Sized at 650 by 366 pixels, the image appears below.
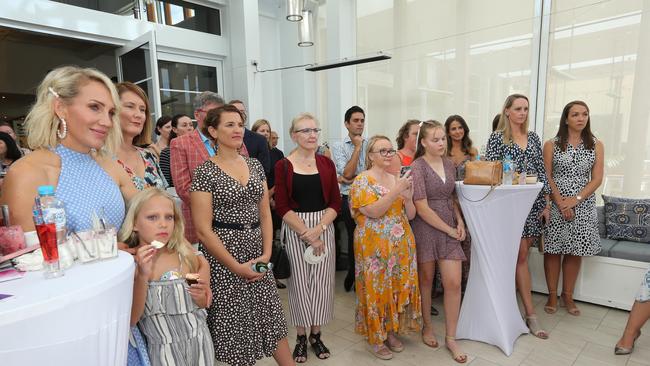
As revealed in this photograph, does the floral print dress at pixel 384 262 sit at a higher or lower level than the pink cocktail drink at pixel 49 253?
lower

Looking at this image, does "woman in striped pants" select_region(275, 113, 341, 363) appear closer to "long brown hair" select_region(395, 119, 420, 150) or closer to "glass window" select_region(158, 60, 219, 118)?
"long brown hair" select_region(395, 119, 420, 150)

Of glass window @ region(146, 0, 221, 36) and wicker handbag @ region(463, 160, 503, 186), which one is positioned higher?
glass window @ region(146, 0, 221, 36)

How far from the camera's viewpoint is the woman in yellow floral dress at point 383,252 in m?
2.26

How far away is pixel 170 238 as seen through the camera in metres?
1.51

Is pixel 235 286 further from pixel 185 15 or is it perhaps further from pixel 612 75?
pixel 185 15

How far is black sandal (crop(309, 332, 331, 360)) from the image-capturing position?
2424mm

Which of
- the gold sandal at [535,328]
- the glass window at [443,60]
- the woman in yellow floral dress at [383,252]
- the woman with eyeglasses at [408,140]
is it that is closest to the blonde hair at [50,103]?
the woman in yellow floral dress at [383,252]

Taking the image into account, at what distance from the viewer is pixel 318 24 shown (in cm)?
606

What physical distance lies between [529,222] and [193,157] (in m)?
2.37

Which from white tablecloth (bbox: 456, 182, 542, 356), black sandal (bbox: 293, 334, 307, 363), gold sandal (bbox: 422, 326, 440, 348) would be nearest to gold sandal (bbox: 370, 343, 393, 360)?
gold sandal (bbox: 422, 326, 440, 348)

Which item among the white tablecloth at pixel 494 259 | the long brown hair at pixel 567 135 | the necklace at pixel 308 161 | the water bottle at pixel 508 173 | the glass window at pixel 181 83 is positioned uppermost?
the glass window at pixel 181 83

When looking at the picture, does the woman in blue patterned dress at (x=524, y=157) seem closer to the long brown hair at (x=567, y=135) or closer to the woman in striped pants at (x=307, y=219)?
the long brown hair at (x=567, y=135)

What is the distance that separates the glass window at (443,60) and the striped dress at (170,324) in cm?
417

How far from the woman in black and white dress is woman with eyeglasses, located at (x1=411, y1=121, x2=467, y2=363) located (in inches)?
39.8
